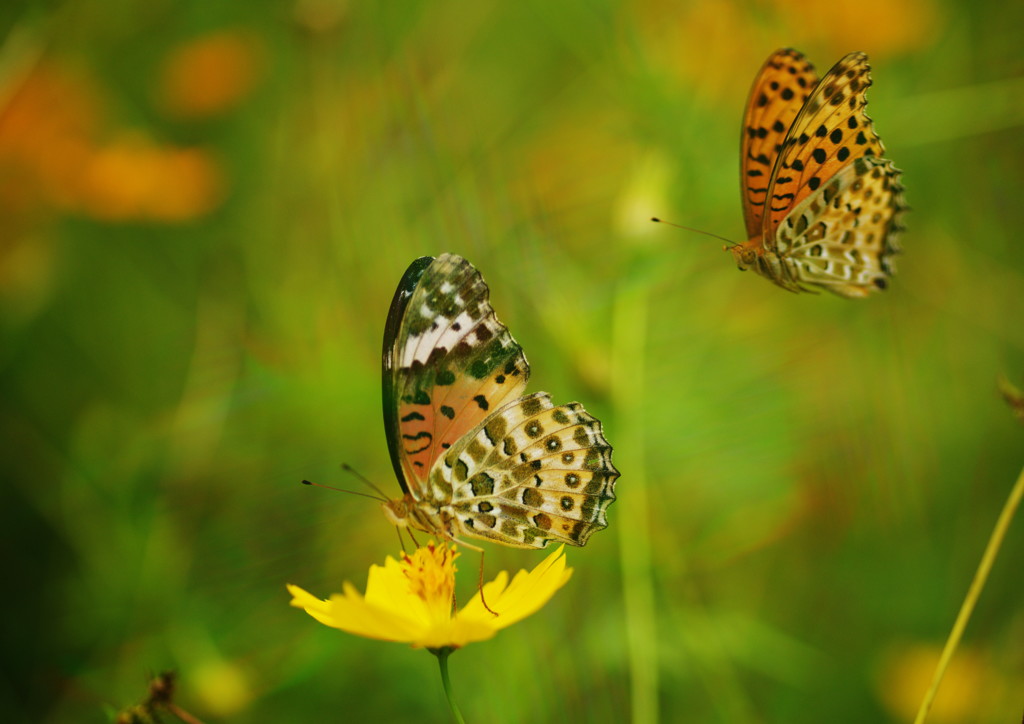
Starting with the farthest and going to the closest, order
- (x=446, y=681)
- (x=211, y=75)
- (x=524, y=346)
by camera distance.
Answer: (x=211, y=75)
(x=524, y=346)
(x=446, y=681)

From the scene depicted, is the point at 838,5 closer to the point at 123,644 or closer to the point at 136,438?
the point at 136,438

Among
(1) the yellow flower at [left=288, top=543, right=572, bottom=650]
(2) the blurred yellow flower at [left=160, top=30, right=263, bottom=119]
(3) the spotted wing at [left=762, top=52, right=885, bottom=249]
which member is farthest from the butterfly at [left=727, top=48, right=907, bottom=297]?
(2) the blurred yellow flower at [left=160, top=30, right=263, bottom=119]

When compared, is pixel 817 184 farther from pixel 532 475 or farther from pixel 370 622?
pixel 370 622

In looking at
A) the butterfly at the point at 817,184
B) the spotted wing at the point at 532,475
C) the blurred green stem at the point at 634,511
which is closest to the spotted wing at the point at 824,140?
the butterfly at the point at 817,184

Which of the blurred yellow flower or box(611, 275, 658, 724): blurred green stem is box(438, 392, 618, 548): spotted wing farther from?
the blurred yellow flower

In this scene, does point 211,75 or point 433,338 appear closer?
point 433,338

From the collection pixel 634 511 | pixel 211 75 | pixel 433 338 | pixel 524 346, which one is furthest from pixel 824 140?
pixel 211 75

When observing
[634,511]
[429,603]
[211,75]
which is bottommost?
[634,511]

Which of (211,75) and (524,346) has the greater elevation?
(211,75)
